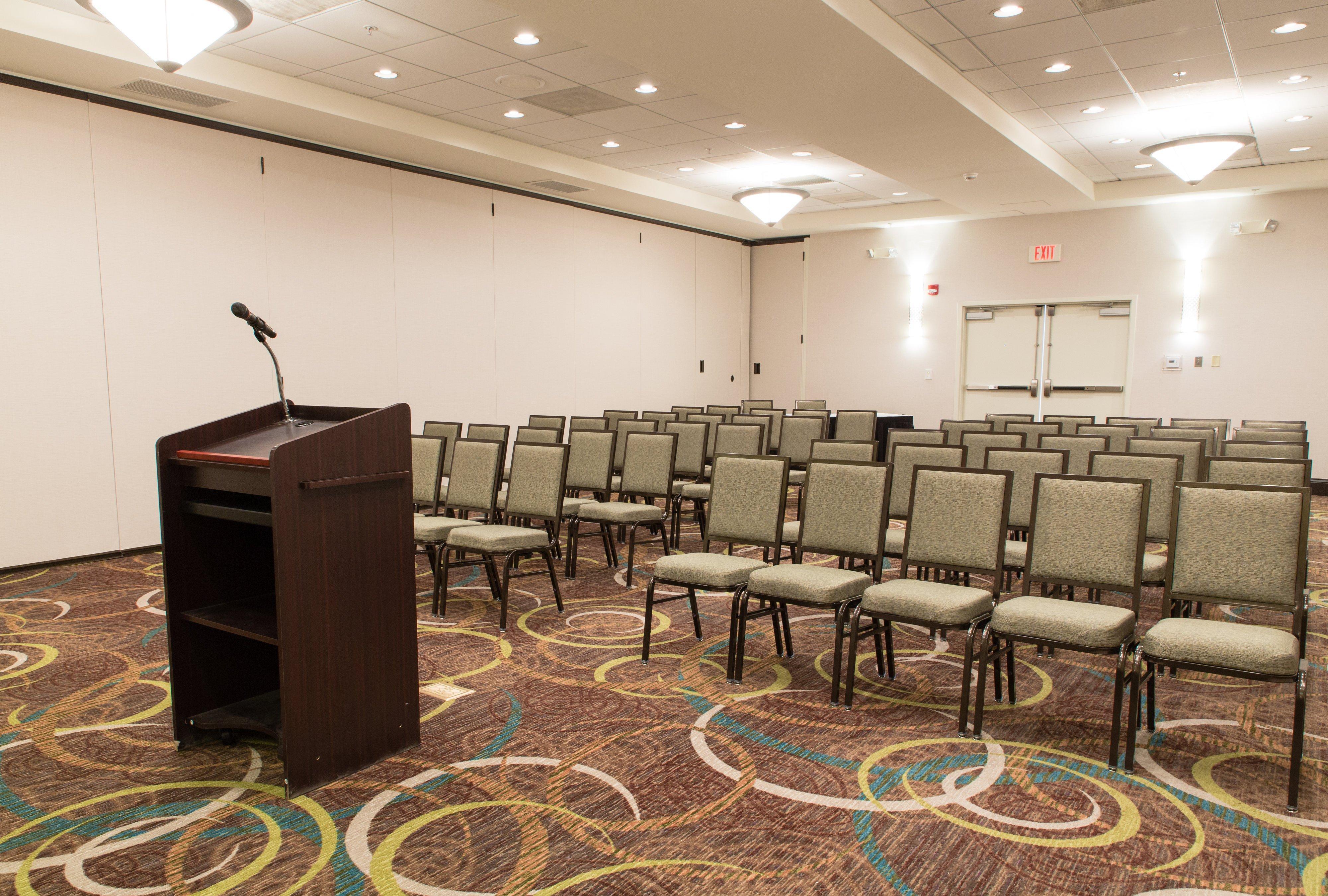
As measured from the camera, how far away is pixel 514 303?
10.3 metres

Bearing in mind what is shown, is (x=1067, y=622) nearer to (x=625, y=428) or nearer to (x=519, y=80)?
(x=625, y=428)

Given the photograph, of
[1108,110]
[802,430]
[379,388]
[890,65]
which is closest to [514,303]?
[379,388]

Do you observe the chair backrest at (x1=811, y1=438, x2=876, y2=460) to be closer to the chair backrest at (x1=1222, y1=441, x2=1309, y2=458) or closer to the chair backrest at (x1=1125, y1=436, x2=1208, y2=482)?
the chair backrest at (x1=1125, y1=436, x2=1208, y2=482)

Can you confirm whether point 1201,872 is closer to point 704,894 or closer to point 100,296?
point 704,894

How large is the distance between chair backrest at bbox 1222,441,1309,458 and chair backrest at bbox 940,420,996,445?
1642 mm

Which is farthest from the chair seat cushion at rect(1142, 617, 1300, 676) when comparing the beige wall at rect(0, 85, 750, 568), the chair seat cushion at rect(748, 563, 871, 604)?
the beige wall at rect(0, 85, 750, 568)

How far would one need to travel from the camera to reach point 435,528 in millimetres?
5230

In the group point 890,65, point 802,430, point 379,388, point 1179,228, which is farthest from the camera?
point 1179,228

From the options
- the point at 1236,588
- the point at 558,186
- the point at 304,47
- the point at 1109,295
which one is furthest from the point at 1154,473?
the point at 1109,295

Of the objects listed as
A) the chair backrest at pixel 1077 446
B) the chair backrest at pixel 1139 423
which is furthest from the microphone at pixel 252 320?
the chair backrest at pixel 1139 423

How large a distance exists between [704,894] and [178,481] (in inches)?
92.6

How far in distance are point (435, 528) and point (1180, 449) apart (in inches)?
187

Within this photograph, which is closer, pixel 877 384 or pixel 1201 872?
pixel 1201 872

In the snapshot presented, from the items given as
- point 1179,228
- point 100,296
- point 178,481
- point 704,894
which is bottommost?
point 704,894
